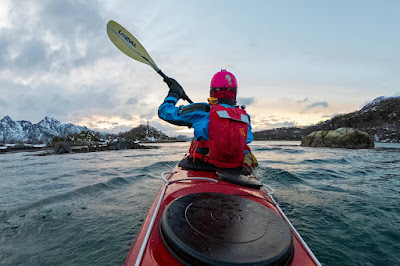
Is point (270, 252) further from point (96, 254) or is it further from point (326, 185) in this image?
point (326, 185)

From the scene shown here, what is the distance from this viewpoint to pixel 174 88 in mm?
4586

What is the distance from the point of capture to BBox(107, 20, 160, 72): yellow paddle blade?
575 centimetres

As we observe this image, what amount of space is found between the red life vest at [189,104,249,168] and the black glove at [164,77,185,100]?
1.19 m

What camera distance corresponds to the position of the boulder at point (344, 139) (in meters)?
27.8

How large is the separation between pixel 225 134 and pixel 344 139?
3258 cm

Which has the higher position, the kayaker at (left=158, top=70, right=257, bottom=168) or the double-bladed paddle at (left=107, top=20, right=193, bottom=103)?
the double-bladed paddle at (left=107, top=20, right=193, bottom=103)

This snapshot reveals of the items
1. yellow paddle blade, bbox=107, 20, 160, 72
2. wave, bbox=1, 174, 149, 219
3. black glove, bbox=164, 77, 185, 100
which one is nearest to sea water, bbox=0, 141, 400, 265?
wave, bbox=1, 174, 149, 219

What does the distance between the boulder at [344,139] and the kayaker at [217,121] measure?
1225 inches

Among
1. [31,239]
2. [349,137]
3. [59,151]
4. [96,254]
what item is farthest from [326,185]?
[349,137]

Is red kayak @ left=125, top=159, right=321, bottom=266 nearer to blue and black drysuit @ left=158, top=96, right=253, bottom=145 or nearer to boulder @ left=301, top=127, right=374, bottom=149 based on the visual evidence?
blue and black drysuit @ left=158, top=96, right=253, bottom=145

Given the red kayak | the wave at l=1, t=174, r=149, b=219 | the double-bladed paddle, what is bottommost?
the wave at l=1, t=174, r=149, b=219

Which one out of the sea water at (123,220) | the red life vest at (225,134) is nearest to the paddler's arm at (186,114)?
the red life vest at (225,134)

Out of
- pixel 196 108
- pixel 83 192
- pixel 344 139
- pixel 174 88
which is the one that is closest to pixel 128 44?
pixel 174 88

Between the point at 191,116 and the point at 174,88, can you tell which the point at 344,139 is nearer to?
the point at 174,88
